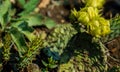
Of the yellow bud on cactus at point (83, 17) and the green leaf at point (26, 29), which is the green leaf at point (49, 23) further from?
the yellow bud on cactus at point (83, 17)

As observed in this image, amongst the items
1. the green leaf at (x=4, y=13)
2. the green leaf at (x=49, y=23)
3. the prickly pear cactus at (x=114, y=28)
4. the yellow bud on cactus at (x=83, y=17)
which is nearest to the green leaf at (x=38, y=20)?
the green leaf at (x=49, y=23)

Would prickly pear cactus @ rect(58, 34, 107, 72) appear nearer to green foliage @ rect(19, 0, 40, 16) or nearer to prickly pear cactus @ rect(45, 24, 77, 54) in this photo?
prickly pear cactus @ rect(45, 24, 77, 54)

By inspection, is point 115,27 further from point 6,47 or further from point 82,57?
point 6,47

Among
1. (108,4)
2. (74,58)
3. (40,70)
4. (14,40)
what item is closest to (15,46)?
(14,40)

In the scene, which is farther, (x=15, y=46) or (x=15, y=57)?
(x=15, y=46)

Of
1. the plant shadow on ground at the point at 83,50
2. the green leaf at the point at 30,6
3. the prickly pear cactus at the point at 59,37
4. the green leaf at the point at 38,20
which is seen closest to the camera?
the plant shadow on ground at the point at 83,50

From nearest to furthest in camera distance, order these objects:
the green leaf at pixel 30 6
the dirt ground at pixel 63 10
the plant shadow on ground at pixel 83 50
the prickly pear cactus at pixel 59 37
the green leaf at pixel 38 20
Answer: the plant shadow on ground at pixel 83 50
the prickly pear cactus at pixel 59 37
the green leaf at pixel 30 6
the green leaf at pixel 38 20
the dirt ground at pixel 63 10

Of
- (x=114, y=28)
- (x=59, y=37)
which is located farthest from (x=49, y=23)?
(x=114, y=28)

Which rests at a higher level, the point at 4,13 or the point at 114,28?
the point at 4,13

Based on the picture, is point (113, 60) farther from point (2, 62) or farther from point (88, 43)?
point (2, 62)
